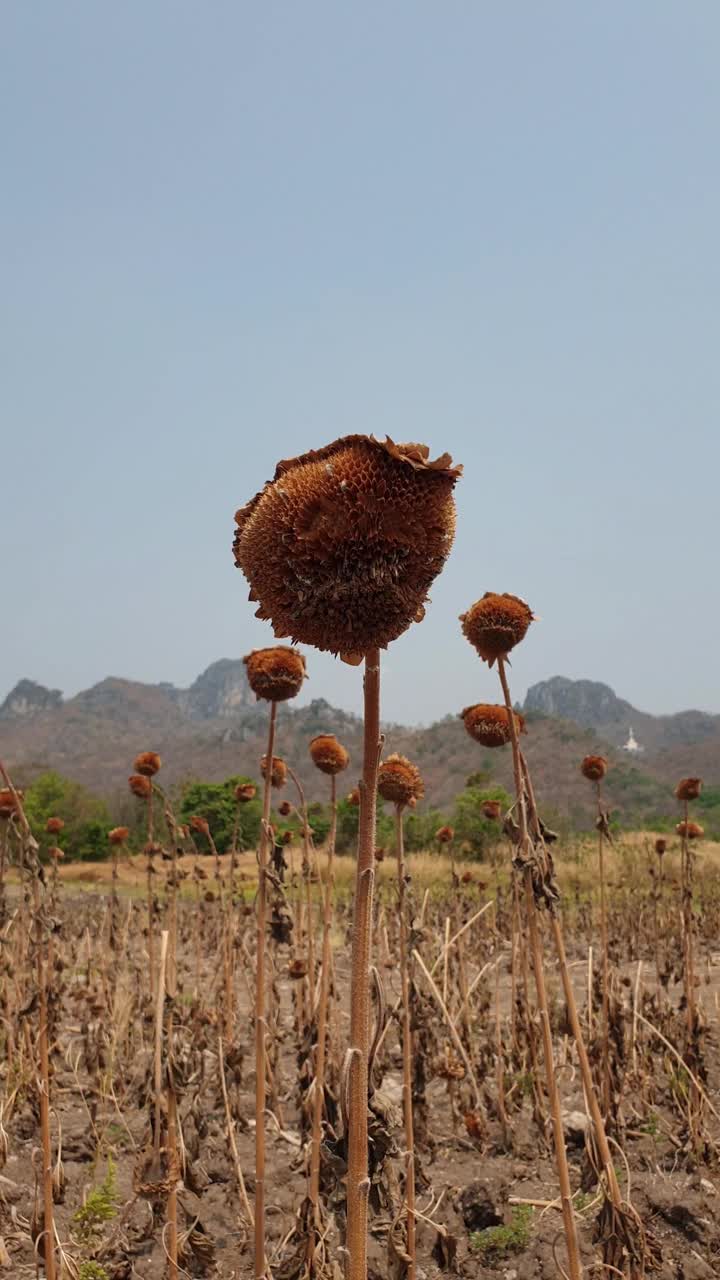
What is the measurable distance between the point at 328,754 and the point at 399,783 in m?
0.37

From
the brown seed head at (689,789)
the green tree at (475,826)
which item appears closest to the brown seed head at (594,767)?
the brown seed head at (689,789)

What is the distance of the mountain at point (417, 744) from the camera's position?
65688 millimetres

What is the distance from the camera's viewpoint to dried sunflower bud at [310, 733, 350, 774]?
3.55 metres

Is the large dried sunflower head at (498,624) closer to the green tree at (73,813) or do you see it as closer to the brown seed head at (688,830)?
the brown seed head at (688,830)

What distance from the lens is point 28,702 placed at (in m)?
195

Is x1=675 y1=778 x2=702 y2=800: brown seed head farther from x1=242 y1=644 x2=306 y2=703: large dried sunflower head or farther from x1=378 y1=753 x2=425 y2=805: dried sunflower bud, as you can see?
x1=242 y1=644 x2=306 y2=703: large dried sunflower head

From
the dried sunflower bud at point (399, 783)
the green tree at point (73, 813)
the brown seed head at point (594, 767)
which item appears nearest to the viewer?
the dried sunflower bud at point (399, 783)

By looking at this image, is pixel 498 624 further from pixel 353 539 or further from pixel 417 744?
pixel 417 744

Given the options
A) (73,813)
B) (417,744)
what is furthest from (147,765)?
(417,744)

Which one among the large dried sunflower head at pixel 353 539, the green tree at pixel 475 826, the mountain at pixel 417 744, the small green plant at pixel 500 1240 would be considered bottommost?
the small green plant at pixel 500 1240

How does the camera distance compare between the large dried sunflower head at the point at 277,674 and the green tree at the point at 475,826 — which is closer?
the large dried sunflower head at the point at 277,674

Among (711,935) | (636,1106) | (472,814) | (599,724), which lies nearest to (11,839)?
(636,1106)

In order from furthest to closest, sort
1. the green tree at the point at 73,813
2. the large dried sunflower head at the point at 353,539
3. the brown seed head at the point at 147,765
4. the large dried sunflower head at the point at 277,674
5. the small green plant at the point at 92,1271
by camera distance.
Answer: the green tree at the point at 73,813 < the brown seed head at the point at 147,765 < the small green plant at the point at 92,1271 < the large dried sunflower head at the point at 277,674 < the large dried sunflower head at the point at 353,539

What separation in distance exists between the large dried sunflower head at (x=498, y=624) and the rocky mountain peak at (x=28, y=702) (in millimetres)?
196456
